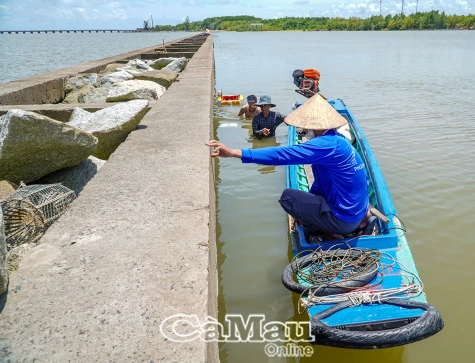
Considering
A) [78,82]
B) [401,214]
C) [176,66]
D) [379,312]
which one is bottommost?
[401,214]

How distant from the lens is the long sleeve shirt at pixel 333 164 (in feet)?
10.7

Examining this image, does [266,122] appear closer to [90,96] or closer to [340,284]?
[90,96]

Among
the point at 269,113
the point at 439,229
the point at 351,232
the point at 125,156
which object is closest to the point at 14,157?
the point at 125,156

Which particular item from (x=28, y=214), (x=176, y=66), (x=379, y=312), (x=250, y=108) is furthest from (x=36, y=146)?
(x=176, y=66)

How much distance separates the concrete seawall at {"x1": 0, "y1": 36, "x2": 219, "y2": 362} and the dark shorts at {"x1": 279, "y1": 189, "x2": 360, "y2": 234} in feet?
2.94

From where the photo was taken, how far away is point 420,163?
291 inches

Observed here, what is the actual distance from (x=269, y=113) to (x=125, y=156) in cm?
508

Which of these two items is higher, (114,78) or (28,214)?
(114,78)

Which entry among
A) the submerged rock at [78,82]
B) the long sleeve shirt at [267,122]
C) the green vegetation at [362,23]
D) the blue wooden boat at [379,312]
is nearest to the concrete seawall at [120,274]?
the blue wooden boat at [379,312]

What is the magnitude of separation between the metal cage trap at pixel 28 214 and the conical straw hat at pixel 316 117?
219 cm

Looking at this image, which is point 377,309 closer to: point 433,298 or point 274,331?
point 274,331

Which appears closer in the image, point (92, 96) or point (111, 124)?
point (111, 124)

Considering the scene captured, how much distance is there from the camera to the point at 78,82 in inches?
401

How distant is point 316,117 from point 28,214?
2.47m
